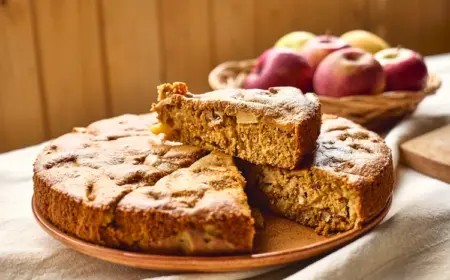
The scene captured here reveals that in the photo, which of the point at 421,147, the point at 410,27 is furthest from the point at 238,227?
the point at 410,27

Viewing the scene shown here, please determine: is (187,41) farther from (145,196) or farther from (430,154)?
(145,196)

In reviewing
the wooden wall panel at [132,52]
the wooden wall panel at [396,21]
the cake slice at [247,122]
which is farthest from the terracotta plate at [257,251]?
the wooden wall panel at [396,21]

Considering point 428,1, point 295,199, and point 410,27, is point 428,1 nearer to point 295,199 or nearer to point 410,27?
point 410,27

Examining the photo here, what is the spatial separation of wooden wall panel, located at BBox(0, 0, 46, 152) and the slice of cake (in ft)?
3.21

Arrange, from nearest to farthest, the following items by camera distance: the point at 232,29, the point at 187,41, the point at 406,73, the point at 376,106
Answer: the point at 376,106, the point at 406,73, the point at 187,41, the point at 232,29

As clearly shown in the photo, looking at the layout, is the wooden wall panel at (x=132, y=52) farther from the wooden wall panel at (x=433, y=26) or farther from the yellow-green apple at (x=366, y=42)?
the wooden wall panel at (x=433, y=26)

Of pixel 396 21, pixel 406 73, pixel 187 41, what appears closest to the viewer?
pixel 406 73

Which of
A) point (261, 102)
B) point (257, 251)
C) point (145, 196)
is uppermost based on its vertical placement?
point (261, 102)

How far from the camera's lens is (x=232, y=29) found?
241 cm

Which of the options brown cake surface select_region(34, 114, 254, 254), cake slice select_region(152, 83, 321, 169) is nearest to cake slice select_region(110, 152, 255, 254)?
brown cake surface select_region(34, 114, 254, 254)

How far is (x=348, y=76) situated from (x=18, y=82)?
1047 mm

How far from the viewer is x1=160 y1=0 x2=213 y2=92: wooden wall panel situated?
2238 mm

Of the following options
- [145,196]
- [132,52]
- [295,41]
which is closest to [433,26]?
[295,41]

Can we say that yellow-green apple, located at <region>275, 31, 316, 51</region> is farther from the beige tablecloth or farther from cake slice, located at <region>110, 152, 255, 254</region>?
cake slice, located at <region>110, 152, 255, 254</region>
